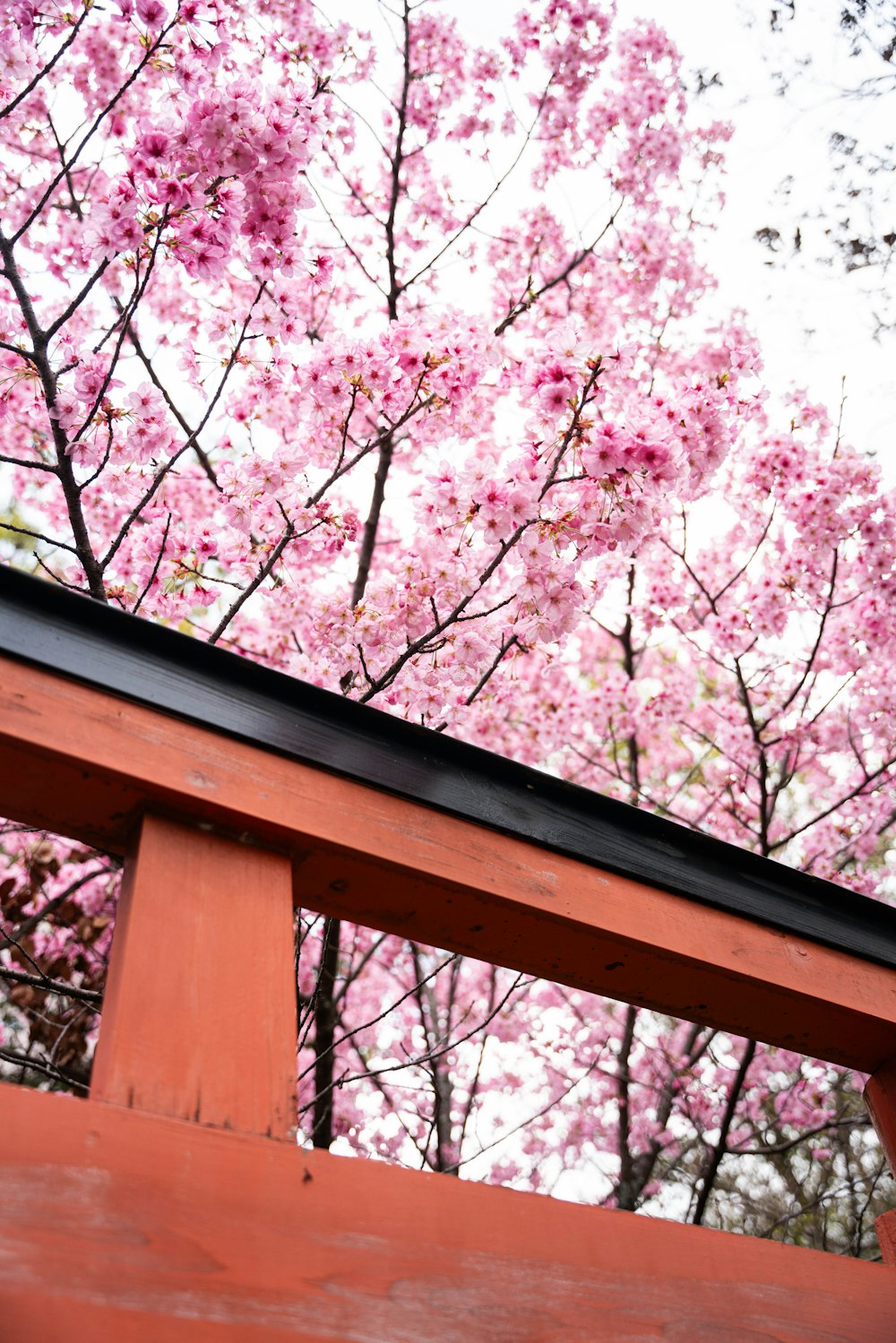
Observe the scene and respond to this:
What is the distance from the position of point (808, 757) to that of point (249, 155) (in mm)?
4504

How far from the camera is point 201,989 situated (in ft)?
3.44

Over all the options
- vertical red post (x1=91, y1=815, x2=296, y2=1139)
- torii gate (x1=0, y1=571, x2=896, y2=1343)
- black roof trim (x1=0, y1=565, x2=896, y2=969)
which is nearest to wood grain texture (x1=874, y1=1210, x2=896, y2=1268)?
torii gate (x1=0, y1=571, x2=896, y2=1343)

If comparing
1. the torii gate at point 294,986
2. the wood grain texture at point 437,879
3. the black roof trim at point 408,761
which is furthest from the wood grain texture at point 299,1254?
the black roof trim at point 408,761

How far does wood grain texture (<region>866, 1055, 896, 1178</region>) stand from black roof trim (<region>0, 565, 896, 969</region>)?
18 cm

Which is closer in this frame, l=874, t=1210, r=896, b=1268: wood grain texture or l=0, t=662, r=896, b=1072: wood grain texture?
l=0, t=662, r=896, b=1072: wood grain texture

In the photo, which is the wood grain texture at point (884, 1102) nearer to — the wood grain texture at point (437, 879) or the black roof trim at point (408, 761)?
the wood grain texture at point (437, 879)

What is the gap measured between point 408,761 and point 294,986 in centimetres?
41

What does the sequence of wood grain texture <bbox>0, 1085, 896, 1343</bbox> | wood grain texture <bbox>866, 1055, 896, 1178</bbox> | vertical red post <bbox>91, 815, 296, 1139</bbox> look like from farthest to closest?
wood grain texture <bbox>866, 1055, 896, 1178</bbox> < vertical red post <bbox>91, 815, 296, 1139</bbox> < wood grain texture <bbox>0, 1085, 896, 1343</bbox>

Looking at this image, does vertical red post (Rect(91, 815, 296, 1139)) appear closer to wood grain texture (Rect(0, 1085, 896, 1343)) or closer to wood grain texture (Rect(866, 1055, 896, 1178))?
wood grain texture (Rect(0, 1085, 896, 1343))

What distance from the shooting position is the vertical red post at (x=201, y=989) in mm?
964

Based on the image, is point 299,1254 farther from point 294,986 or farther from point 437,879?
point 437,879

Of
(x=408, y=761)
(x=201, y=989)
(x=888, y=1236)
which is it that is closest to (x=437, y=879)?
(x=408, y=761)

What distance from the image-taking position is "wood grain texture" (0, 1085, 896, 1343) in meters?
0.79

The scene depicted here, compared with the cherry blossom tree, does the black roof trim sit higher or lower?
lower
